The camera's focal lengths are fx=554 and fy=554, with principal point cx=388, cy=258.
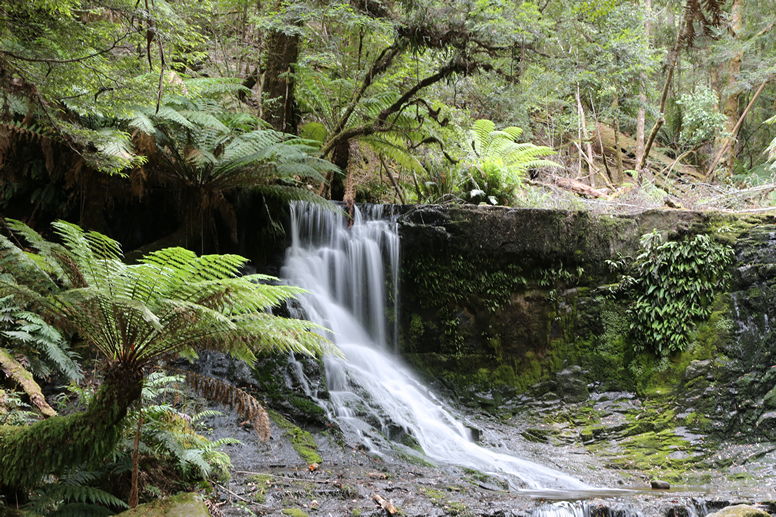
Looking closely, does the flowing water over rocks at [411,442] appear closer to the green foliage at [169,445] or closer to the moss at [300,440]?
the moss at [300,440]

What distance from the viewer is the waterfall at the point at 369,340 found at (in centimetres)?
579

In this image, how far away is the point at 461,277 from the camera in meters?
8.33

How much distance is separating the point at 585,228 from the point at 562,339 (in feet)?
5.56

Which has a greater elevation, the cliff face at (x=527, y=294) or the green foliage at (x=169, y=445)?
the cliff face at (x=527, y=294)

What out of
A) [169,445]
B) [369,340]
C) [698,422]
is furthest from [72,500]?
[698,422]

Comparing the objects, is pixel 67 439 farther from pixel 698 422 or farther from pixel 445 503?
pixel 698 422

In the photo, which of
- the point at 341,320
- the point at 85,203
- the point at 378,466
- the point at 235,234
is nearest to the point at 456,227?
the point at 341,320

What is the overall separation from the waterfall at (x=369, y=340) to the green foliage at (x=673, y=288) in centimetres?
302

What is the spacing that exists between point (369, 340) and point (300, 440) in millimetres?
2899

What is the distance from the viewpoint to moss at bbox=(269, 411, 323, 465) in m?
4.97

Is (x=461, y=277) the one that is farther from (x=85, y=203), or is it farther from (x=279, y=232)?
(x=85, y=203)

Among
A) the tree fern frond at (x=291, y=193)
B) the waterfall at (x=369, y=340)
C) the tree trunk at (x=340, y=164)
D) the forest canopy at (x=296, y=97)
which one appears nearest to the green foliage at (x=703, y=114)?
the forest canopy at (x=296, y=97)

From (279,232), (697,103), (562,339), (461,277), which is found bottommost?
(562,339)

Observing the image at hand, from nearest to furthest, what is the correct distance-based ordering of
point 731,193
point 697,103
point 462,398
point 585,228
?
point 462,398 → point 585,228 → point 731,193 → point 697,103
